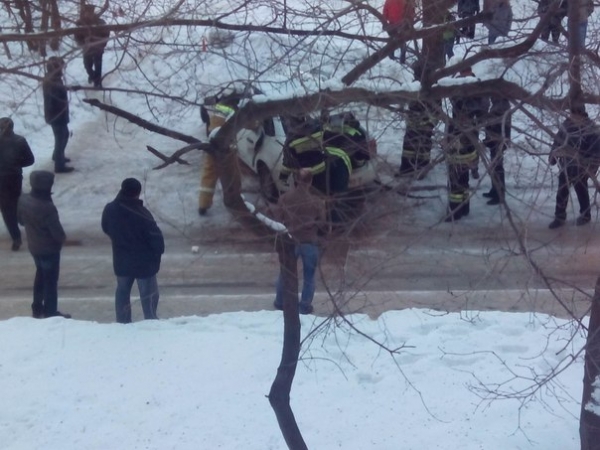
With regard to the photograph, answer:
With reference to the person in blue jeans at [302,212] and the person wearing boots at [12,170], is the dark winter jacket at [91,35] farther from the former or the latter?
the person wearing boots at [12,170]

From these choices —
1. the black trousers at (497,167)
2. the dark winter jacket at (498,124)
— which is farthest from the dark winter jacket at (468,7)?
the black trousers at (497,167)

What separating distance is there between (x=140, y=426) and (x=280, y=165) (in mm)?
2538

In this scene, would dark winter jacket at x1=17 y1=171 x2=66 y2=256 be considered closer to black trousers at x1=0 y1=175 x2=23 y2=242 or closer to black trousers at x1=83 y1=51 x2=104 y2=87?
black trousers at x1=83 y1=51 x2=104 y2=87

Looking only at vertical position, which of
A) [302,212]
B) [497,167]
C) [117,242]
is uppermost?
[497,167]

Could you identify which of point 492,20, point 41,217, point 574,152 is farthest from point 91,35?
point 41,217

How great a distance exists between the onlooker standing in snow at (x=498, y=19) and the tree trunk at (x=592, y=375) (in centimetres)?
158

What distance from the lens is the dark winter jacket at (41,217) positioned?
8.73 metres

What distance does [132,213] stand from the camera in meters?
8.22

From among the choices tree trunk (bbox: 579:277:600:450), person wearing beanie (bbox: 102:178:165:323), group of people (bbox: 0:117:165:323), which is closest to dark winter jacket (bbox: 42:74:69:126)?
group of people (bbox: 0:117:165:323)

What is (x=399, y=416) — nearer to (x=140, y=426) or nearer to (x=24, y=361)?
(x=140, y=426)

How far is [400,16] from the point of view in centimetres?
519

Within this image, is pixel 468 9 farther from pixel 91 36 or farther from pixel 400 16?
pixel 91 36

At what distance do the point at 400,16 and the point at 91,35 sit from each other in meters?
1.94

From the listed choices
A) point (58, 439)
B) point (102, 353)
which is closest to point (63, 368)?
point (102, 353)
